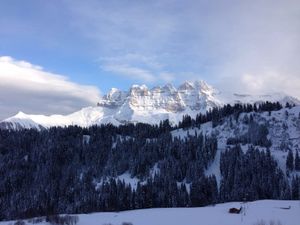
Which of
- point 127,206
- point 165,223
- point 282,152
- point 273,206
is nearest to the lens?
point 165,223

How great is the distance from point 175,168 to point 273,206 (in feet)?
444

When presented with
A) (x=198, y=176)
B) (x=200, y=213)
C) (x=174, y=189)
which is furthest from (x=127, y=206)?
(x=200, y=213)

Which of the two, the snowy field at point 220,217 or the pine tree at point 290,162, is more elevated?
the pine tree at point 290,162

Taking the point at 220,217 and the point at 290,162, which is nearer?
the point at 220,217

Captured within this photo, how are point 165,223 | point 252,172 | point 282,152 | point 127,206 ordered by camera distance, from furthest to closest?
point 282,152
point 252,172
point 127,206
point 165,223

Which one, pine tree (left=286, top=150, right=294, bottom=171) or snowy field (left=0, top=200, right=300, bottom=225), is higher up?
pine tree (left=286, top=150, right=294, bottom=171)

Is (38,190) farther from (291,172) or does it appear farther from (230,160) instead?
(291,172)

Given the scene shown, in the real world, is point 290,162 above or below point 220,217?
above

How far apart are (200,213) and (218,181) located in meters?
128

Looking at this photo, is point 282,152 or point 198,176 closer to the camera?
point 198,176

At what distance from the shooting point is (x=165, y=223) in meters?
44.9

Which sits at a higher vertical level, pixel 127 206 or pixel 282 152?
pixel 282 152

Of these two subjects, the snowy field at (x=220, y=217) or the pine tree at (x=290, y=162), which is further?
the pine tree at (x=290, y=162)

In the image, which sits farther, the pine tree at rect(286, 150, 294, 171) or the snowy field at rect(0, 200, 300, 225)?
the pine tree at rect(286, 150, 294, 171)
